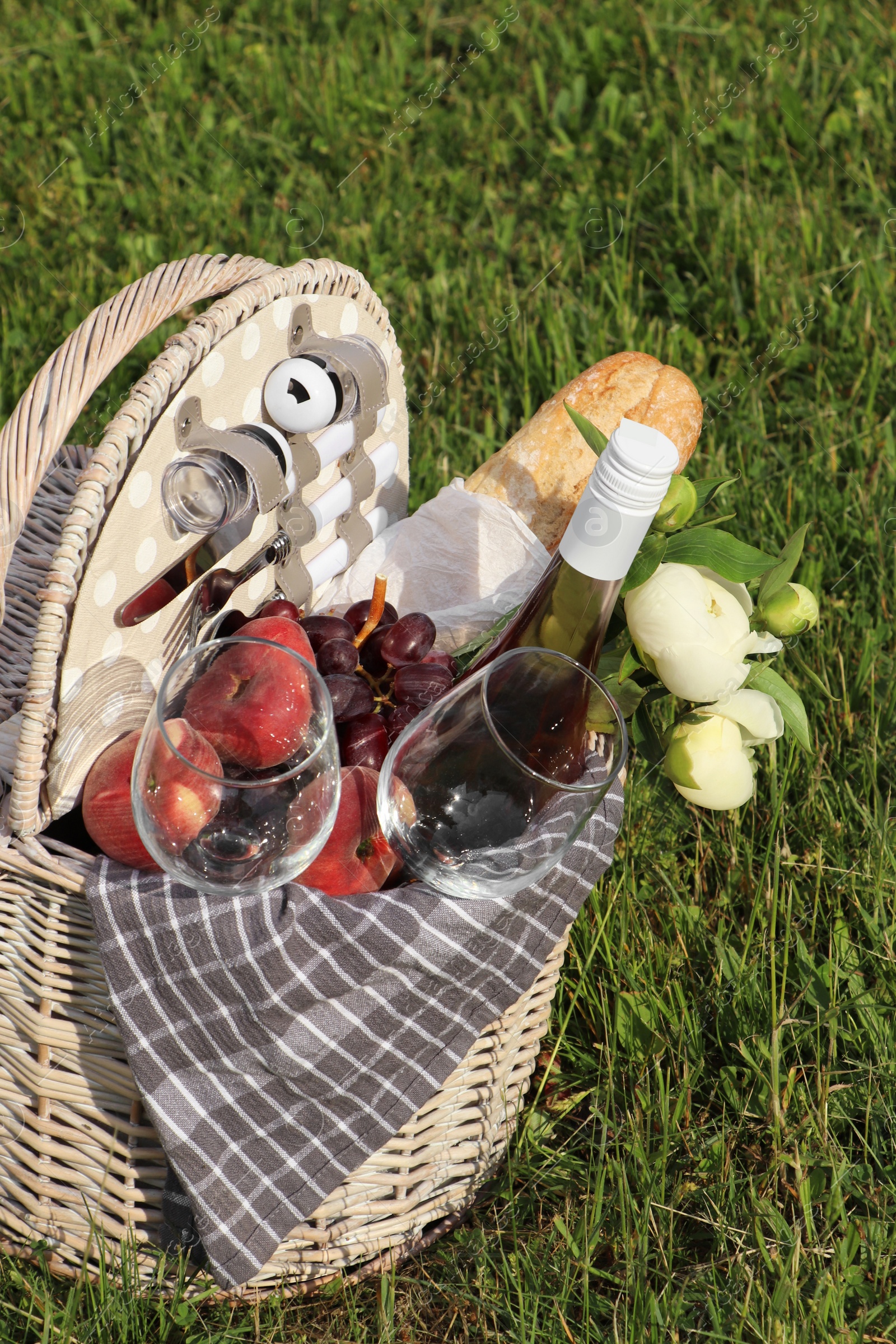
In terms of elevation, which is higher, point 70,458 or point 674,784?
point 70,458

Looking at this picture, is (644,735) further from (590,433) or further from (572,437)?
(572,437)

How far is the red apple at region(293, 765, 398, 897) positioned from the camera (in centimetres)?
120

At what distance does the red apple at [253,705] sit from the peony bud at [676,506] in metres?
0.47

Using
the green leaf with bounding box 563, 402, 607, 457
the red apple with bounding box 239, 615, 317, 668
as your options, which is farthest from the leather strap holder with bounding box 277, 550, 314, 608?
the green leaf with bounding box 563, 402, 607, 457

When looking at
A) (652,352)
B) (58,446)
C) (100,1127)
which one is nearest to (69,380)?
(58,446)

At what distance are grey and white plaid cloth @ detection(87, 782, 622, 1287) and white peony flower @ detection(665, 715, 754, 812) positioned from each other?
9cm

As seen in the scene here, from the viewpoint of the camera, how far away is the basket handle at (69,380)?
42.5 inches

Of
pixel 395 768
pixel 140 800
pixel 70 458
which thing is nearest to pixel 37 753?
pixel 140 800

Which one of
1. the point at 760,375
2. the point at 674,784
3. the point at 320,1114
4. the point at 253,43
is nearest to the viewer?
the point at 320,1114

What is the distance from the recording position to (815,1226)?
1.42 meters

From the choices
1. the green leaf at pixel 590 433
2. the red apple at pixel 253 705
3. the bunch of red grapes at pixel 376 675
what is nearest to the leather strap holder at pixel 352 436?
the bunch of red grapes at pixel 376 675

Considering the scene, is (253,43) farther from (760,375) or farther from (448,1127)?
(448,1127)

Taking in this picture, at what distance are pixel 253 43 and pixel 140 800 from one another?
3206mm

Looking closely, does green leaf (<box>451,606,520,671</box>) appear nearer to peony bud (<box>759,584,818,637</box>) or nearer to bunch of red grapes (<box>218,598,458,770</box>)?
bunch of red grapes (<box>218,598,458,770</box>)
